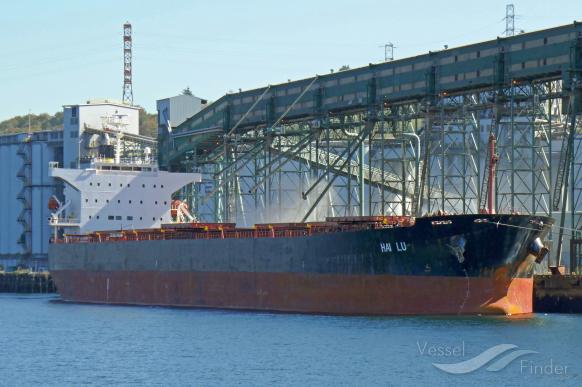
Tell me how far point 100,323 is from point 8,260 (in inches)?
1507

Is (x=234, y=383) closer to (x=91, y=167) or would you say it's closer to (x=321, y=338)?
(x=321, y=338)

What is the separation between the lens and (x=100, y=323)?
44.8 metres

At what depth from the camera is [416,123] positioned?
58844 millimetres

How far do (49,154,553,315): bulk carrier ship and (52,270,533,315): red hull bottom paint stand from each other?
42mm

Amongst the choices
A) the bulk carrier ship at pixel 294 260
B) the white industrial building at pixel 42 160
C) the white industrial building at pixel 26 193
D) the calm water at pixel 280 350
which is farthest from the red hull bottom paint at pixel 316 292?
the white industrial building at pixel 26 193

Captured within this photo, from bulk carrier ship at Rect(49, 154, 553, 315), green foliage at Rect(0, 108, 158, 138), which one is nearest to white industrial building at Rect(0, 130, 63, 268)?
bulk carrier ship at Rect(49, 154, 553, 315)

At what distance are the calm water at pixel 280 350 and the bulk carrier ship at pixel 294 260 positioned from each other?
1.19 meters

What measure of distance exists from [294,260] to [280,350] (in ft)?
38.8

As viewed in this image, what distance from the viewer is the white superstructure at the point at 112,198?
5884cm

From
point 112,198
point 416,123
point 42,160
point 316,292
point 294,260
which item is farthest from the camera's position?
point 42,160

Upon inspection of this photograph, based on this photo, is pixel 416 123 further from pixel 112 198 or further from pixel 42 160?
pixel 42 160

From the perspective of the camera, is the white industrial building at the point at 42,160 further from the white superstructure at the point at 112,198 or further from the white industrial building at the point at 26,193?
the white superstructure at the point at 112,198

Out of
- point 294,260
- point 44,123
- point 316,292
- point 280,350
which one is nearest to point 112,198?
point 294,260

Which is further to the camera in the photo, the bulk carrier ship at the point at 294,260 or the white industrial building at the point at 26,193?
the white industrial building at the point at 26,193
